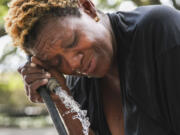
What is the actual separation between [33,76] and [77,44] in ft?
1.32

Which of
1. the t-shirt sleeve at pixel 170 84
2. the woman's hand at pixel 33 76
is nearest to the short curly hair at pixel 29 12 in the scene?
the woman's hand at pixel 33 76

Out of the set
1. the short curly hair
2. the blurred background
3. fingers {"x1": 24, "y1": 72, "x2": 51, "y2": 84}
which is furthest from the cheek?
the blurred background

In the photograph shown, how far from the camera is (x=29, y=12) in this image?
80.8 inches

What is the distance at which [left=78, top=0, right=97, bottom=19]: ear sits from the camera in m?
2.25

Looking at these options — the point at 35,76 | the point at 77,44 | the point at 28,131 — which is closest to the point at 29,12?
the point at 77,44

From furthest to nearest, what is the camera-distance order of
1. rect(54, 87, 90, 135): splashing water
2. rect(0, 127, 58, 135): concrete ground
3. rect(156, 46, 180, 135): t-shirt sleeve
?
rect(0, 127, 58, 135): concrete ground → rect(54, 87, 90, 135): splashing water → rect(156, 46, 180, 135): t-shirt sleeve

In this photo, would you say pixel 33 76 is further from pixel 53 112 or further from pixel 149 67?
pixel 149 67

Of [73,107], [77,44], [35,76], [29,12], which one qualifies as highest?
[29,12]

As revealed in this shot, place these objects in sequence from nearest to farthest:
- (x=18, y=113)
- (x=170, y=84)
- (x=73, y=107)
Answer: (x=170, y=84)
(x=73, y=107)
(x=18, y=113)

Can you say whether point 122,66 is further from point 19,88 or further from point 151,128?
point 19,88

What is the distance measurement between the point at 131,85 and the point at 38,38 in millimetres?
664

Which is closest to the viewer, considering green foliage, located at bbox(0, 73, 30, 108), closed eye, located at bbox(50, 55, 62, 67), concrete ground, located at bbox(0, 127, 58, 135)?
closed eye, located at bbox(50, 55, 62, 67)

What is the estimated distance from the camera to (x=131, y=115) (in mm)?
2193

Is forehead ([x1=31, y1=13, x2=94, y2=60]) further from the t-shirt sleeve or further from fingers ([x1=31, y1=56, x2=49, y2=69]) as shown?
the t-shirt sleeve
